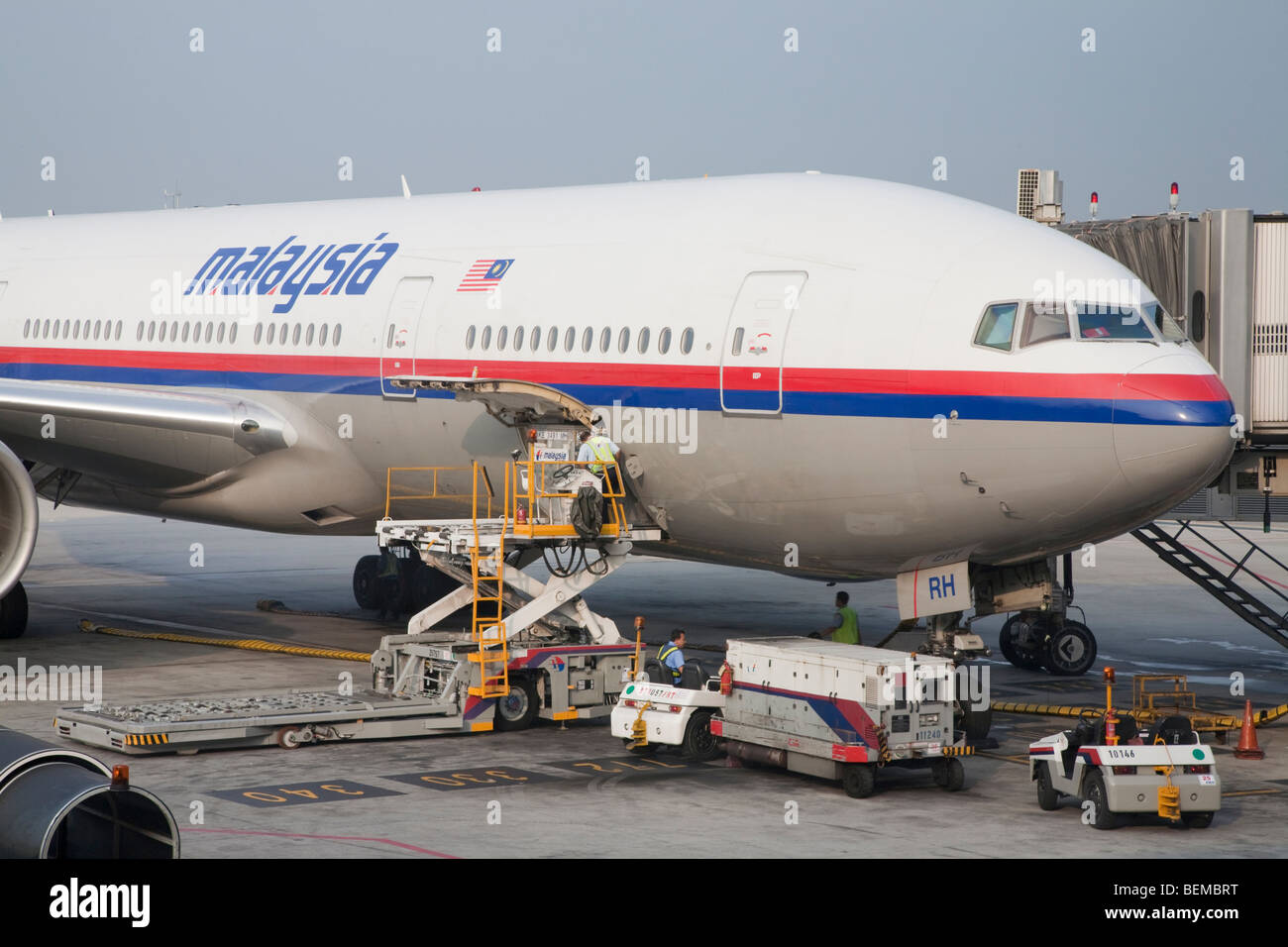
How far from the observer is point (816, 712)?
14438 millimetres

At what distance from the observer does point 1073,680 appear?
Result: 21.0m

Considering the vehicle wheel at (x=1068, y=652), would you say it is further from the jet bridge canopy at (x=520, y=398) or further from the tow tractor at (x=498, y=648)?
the jet bridge canopy at (x=520, y=398)

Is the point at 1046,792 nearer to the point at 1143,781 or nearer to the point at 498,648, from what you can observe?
the point at 1143,781

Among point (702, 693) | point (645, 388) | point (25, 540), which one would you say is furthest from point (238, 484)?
point (702, 693)

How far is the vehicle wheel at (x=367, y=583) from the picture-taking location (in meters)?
26.7

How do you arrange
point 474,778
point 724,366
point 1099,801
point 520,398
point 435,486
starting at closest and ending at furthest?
point 1099,801, point 474,778, point 724,366, point 520,398, point 435,486

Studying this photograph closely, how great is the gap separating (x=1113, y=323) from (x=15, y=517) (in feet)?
39.5

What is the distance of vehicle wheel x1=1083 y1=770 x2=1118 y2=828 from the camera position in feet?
42.5

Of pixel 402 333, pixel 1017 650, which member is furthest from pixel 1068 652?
pixel 402 333

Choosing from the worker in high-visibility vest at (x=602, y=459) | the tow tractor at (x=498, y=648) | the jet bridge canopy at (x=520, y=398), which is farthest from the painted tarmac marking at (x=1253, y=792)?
the jet bridge canopy at (x=520, y=398)

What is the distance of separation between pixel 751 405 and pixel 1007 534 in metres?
2.77

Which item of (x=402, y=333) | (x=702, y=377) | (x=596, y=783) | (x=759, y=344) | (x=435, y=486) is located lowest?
(x=596, y=783)

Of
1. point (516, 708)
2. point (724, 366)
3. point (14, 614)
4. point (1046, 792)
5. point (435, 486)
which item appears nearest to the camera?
point (1046, 792)
